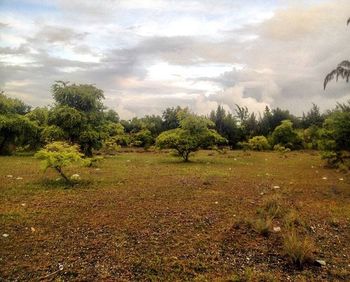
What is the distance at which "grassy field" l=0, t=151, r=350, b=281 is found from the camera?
548 cm

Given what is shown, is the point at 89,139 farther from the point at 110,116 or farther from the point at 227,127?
the point at 227,127

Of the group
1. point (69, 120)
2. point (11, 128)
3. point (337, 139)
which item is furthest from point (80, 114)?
point (337, 139)

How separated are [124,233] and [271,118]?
154 feet

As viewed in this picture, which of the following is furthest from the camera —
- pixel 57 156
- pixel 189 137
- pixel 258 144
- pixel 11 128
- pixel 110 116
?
pixel 258 144

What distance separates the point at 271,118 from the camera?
5091 cm

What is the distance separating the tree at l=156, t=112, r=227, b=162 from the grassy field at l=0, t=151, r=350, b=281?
8.86m

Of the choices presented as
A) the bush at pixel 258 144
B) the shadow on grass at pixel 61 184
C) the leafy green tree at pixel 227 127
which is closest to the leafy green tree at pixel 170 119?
the leafy green tree at pixel 227 127

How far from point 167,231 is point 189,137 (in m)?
14.2

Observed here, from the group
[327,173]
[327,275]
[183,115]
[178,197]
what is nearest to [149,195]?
[178,197]

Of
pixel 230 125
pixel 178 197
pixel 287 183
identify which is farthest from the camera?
pixel 230 125

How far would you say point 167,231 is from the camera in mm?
7160

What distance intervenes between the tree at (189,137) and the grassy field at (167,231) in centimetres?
886

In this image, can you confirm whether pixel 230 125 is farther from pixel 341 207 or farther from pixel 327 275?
pixel 327 275

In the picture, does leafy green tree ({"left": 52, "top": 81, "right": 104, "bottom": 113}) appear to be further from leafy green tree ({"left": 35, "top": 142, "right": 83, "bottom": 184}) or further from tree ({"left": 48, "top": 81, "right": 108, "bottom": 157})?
leafy green tree ({"left": 35, "top": 142, "right": 83, "bottom": 184})
